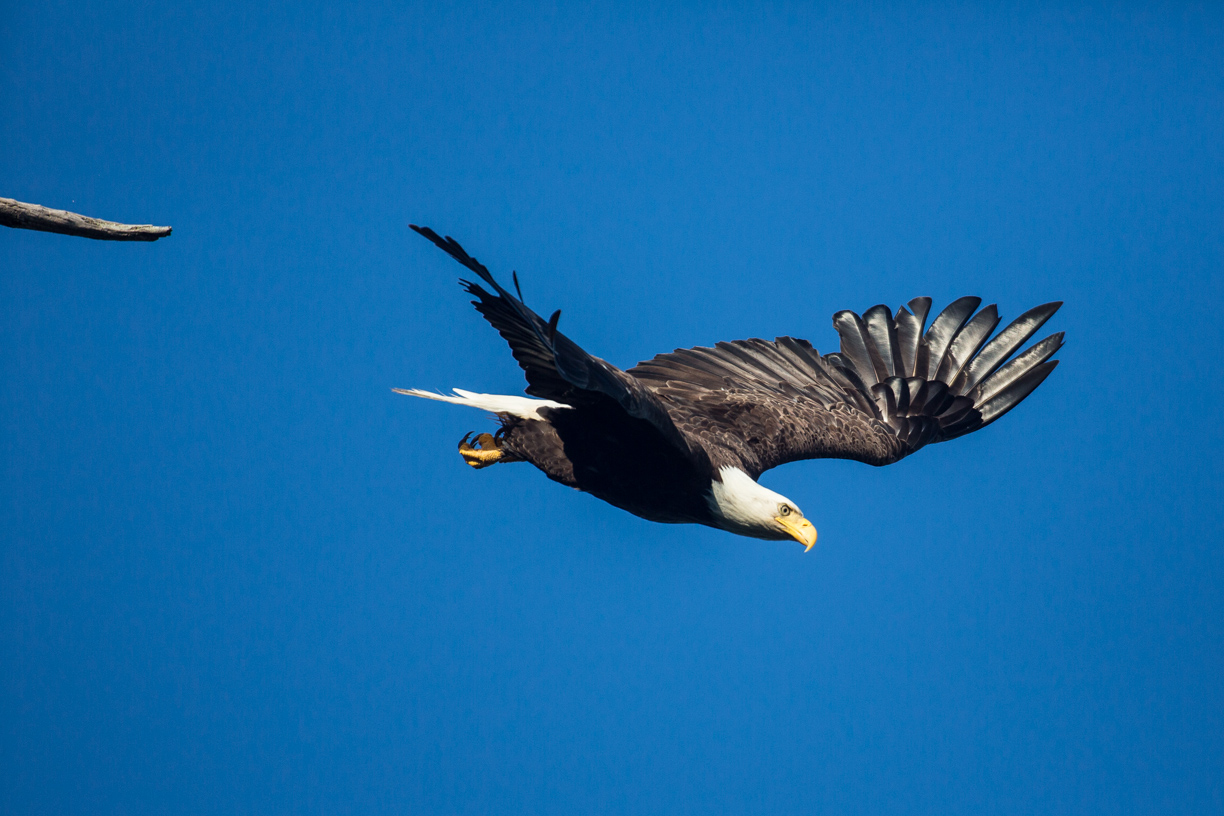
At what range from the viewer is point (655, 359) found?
30.9 feet

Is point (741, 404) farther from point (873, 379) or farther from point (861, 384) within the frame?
point (873, 379)

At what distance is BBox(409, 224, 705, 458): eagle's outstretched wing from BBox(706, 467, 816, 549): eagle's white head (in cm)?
37

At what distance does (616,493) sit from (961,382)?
12.8 feet

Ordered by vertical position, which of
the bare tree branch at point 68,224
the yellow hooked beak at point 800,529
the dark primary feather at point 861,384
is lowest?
the bare tree branch at point 68,224

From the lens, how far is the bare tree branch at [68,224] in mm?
4992

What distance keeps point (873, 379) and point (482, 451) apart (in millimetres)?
3851

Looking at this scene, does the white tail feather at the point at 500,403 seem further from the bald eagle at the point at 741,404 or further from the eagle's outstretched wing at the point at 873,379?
the eagle's outstretched wing at the point at 873,379

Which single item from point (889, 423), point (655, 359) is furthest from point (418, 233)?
point (889, 423)

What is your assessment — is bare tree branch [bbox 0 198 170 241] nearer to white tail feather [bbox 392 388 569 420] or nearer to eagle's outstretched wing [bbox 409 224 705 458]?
eagle's outstretched wing [bbox 409 224 705 458]

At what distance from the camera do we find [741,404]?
342 inches

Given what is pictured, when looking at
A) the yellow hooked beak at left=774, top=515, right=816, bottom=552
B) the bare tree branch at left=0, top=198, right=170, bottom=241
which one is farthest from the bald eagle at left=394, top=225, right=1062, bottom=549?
the bare tree branch at left=0, top=198, right=170, bottom=241

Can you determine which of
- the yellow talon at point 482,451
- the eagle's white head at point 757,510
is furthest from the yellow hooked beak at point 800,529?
the yellow talon at point 482,451

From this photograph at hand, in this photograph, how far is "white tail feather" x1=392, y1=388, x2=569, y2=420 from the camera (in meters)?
7.39

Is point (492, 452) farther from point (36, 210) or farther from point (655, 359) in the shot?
point (36, 210)
